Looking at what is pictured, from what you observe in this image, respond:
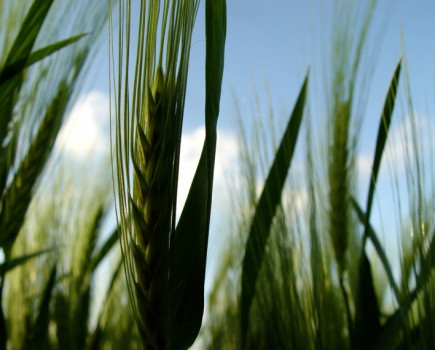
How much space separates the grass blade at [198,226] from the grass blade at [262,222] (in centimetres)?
16

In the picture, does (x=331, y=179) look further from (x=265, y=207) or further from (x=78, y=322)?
(x=78, y=322)

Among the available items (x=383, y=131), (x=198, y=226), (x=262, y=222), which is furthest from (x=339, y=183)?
(x=198, y=226)

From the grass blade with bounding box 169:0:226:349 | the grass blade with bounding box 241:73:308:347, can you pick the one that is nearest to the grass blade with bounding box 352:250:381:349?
the grass blade with bounding box 241:73:308:347

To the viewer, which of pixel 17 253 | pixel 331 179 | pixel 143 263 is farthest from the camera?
pixel 17 253

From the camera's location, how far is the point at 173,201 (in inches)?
17.8

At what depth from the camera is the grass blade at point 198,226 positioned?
0.45 m

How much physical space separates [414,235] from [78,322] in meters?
0.61

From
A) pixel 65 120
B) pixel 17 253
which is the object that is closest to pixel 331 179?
pixel 65 120

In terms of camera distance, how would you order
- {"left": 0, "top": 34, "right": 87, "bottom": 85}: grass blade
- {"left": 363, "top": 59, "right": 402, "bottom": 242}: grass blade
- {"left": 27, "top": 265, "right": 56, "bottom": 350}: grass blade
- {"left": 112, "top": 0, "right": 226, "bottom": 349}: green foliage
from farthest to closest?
{"left": 27, "top": 265, "right": 56, "bottom": 350}: grass blade → {"left": 363, "top": 59, "right": 402, "bottom": 242}: grass blade → {"left": 0, "top": 34, "right": 87, "bottom": 85}: grass blade → {"left": 112, "top": 0, "right": 226, "bottom": 349}: green foliage

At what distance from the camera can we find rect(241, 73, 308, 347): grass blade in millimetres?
623

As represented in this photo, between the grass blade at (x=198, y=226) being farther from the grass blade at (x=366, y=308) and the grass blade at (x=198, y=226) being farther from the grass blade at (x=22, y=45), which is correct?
the grass blade at (x=366, y=308)

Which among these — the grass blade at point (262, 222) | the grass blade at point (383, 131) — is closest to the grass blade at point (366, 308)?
the grass blade at point (383, 131)

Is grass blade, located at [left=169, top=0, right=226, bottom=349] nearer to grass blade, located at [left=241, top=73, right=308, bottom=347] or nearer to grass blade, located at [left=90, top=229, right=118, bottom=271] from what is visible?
grass blade, located at [left=241, top=73, right=308, bottom=347]

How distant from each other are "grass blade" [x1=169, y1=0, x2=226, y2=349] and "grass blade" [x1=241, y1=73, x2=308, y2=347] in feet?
0.54
